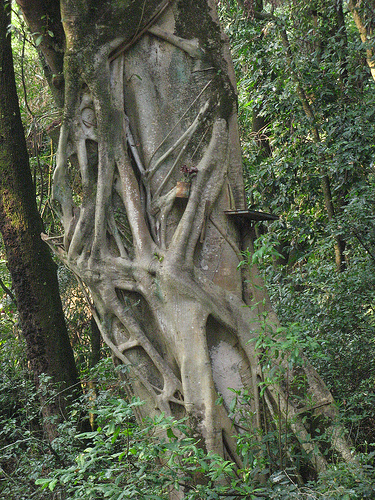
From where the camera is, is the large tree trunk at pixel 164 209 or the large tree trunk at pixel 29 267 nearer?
the large tree trunk at pixel 164 209

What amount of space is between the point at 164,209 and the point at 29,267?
1575mm

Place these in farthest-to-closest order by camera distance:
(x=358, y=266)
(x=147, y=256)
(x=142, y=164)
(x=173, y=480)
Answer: (x=358, y=266) < (x=142, y=164) < (x=147, y=256) < (x=173, y=480)

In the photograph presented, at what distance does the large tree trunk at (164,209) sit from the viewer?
4.12 meters

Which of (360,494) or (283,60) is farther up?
(283,60)

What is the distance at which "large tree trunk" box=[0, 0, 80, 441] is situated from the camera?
17.1 ft

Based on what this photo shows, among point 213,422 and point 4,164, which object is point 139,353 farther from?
point 4,164

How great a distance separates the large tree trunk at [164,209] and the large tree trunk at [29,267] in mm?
598

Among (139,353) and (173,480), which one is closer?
(173,480)

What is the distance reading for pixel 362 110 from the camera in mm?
7258

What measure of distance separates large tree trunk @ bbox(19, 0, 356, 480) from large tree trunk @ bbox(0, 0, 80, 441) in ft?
1.96

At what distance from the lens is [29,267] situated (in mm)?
5250

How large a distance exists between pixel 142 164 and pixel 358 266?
3089mm

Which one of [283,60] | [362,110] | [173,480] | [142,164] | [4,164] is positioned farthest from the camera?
[283,60]

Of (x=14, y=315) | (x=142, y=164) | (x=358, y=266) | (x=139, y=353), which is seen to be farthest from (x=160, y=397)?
(x=14, y=315)
